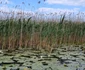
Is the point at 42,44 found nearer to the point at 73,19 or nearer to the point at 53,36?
the point at 53,36

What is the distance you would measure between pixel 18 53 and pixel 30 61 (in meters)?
1.48

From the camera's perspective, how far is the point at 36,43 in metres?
9.41

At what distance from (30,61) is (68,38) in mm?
5248

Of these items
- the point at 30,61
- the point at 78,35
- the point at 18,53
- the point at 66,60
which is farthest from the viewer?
the point at 78,35

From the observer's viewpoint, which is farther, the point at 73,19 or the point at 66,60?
the point at 73,19

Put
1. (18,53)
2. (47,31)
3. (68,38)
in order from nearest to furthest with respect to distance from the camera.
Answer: (18,53) < (47,31) < (68,38)

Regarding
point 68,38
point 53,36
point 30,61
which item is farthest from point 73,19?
point 30,61

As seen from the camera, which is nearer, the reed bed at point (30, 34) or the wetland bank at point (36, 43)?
the wetland bank at point (36, 43)

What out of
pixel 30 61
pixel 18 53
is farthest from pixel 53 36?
pixel 30 61

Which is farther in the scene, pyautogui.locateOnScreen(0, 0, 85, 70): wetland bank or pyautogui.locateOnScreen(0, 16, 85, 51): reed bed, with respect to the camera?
pyautogui.locateOnScreen(0, 16, 85, 51): reed bed

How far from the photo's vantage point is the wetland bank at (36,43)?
6809mm

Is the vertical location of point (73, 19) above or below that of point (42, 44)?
above

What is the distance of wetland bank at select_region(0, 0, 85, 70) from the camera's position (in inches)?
268

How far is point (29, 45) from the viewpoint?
9.42 metres
